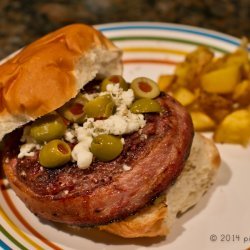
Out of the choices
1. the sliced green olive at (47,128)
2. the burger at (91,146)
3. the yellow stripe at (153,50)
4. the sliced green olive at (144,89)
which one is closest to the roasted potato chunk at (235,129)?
the burger at (91,146)

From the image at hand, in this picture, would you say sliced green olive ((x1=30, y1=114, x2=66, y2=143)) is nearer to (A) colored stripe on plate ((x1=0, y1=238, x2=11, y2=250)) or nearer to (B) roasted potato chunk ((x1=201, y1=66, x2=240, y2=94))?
(A) colored stripe on plate ((x1=0, y1=238, x2=11, y2=250))

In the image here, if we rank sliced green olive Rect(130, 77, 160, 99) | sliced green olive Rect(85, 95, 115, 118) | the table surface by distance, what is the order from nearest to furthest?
sliced green olive Rect(85, 95, 115, 118)
sliced green olive Rect(130, 77, 160, 99)
the table surface

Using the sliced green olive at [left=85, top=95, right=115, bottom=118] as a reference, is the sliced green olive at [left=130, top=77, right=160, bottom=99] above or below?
above

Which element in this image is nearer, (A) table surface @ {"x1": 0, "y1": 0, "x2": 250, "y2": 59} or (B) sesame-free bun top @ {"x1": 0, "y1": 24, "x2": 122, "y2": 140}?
(B) sesame-free bun top @ {"x1": 0, "y1": 24, "x2": 122, "y2": 140}

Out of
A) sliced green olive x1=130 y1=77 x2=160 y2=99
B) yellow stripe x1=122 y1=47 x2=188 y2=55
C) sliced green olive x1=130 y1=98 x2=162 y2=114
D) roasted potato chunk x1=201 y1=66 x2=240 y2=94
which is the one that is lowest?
sliced green olive x1=130 y1=98 x2=162 y2=114

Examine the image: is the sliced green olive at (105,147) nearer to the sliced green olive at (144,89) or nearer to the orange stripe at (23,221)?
the sliced green olive at (144,89)

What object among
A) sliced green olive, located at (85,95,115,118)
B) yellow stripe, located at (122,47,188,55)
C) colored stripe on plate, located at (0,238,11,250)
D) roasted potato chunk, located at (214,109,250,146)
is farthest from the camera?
yellow stripe, located at (122,47,188,55)

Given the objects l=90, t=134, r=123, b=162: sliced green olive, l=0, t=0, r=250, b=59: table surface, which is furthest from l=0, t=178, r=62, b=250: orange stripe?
l=0, t=0, r=250, b=59: table surface
